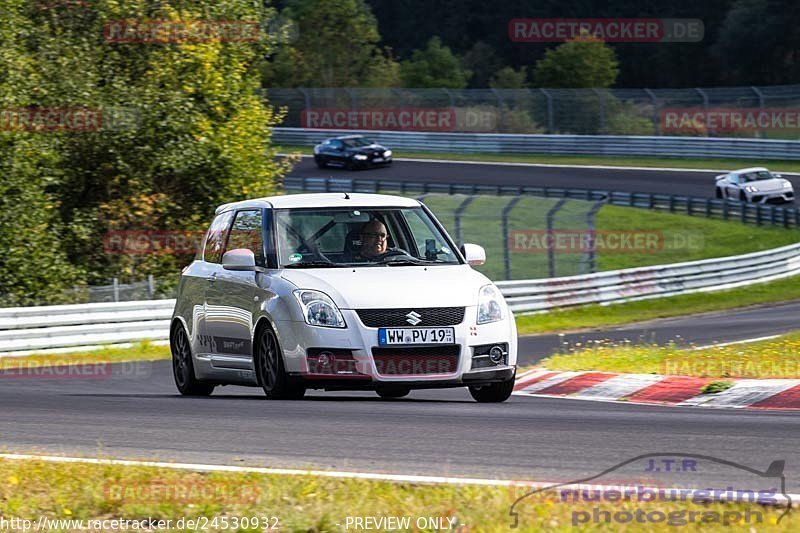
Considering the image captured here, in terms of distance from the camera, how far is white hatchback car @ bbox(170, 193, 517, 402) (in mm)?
9414

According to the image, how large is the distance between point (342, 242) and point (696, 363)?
4.21m

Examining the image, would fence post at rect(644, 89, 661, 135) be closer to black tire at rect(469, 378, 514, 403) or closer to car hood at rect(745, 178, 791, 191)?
car hood at rect(745, 178, 791, 191)

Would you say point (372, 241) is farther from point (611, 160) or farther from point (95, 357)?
point (611, 160)

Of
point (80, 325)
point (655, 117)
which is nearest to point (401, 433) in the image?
point (80, 325)

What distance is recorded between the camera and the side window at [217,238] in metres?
11.4

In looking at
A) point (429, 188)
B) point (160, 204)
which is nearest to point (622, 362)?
point (160, 204)

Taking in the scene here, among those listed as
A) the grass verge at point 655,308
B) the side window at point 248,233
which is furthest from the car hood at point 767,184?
the side window at point 248,233

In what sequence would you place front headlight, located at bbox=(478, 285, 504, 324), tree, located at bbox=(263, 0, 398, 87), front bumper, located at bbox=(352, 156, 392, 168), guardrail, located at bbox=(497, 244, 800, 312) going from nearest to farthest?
front headlight, located at bbox=(478, 285, 504, 324)
guardrail, located at bbox=(497, 244, 800, 312)
front bumper, located at bbox=(352, 156, 392, 168)
tree, located at bbox=(263, 0, 398, 87)

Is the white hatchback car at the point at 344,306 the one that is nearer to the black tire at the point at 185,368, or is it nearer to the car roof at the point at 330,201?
the car roof at the point at 330,201

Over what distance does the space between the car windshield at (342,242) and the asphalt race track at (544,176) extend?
127 feet

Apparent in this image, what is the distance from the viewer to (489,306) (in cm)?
977

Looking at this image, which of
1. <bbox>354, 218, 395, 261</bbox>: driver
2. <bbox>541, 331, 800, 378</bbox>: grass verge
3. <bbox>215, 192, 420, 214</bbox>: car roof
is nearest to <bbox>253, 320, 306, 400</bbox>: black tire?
<bbox>354, 218, 395, 261</bbox>: driver

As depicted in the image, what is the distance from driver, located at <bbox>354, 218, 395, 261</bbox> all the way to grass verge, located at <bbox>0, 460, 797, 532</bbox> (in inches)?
152

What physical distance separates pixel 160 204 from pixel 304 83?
168ft
